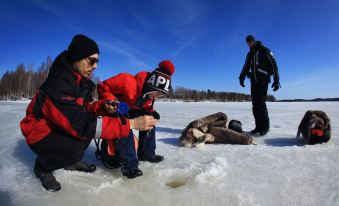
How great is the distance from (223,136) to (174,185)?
1.85m

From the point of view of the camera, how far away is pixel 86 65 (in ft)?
8.07

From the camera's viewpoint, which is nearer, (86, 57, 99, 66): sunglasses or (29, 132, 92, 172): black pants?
(29, 132, 92, 172): black pants

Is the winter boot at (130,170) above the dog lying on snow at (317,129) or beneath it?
beneath

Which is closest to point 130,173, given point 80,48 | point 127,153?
point 127,153

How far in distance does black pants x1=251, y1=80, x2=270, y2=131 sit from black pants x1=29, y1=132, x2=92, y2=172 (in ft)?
11.3

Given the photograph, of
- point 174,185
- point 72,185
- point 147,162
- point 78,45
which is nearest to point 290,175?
point 174,185

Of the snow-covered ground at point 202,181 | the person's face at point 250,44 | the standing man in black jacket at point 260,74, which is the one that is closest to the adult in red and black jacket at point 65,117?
the snow-covered ground at point 202,181

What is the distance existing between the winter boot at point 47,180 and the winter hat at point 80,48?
3.28 feet

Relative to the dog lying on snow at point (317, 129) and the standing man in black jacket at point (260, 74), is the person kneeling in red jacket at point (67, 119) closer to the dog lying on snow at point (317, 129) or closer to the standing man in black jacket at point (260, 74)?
the dog lying on snow at point (317, 129)

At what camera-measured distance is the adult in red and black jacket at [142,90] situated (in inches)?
118

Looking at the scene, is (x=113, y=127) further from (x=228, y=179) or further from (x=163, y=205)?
(x=228, y=179)

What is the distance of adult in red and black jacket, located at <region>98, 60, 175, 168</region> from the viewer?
9.80 feet

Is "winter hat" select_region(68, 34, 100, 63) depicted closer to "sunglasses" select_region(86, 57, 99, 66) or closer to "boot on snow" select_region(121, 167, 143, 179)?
"sunglasses" select_region(86, 57, 99, 66)

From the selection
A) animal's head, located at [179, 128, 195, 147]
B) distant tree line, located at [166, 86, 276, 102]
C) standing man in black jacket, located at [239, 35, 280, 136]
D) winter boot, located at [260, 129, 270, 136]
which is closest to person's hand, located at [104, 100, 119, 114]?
animal's head, located at [179, 128, 195, 147]
